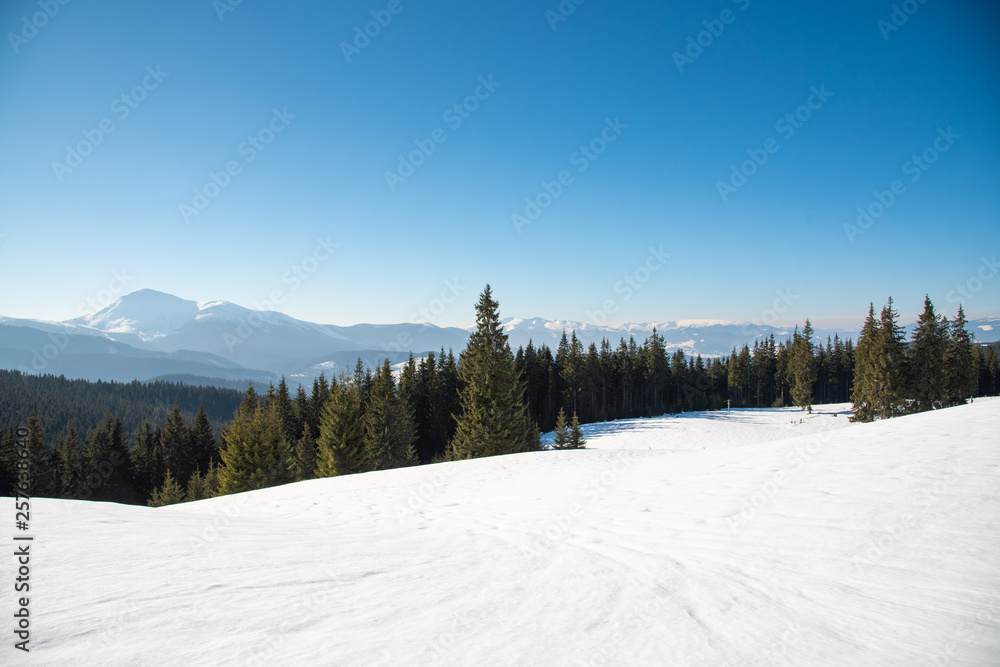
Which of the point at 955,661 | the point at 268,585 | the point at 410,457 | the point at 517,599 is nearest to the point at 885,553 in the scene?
the point at 955,661

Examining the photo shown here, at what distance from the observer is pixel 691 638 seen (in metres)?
3.63

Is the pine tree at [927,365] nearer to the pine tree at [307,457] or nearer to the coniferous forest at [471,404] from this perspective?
the coniferous forest at [471,404]

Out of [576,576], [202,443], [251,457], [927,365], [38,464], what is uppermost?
[927,365]

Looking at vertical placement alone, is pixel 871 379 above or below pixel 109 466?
above

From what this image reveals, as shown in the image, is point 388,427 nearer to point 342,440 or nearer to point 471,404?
point 342,440

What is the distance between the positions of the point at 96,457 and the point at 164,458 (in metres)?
7.44

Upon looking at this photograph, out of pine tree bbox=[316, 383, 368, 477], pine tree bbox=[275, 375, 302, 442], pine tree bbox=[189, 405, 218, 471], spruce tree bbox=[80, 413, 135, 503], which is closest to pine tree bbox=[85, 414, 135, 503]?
spruce tree bbox=[80, 413, 135, 503]

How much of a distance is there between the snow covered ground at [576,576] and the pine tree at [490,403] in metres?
13.0

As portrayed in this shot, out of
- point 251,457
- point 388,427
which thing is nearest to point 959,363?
point 388,427

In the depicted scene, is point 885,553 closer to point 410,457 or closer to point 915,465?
point 915,465

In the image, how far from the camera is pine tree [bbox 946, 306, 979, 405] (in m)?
39.5

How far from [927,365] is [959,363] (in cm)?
1502

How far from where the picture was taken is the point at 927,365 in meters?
35.3

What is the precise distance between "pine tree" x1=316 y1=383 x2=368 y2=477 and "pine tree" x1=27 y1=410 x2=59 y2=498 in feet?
105
